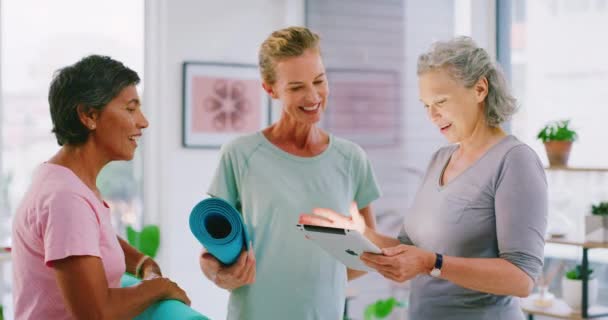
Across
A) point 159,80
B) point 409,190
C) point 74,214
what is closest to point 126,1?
point 159,80

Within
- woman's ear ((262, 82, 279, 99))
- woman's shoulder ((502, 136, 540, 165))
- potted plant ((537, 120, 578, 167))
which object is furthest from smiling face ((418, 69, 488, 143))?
potted plant ((537, 120, 578, 167))

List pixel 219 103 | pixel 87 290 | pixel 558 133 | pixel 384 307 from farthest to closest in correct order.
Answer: pixel 219 103 < pixel 384 307 < pixel 558 133 < pixel 87 290

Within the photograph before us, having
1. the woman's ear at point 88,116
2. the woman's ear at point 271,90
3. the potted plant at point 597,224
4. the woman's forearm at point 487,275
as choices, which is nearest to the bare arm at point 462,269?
the woman's forearm at point 487,275

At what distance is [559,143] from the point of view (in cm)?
330

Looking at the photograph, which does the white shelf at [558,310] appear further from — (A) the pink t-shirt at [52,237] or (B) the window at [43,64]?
(B) the window at [43,64]

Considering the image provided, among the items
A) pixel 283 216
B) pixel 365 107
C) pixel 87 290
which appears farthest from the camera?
pixel 365 107

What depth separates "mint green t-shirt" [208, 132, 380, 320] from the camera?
210 centimetres

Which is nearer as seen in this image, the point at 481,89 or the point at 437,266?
the point at 437,266

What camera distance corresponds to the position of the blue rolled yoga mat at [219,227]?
1861 mm

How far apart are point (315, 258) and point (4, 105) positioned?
125 inches

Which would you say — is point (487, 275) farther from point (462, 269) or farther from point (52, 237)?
point (52, 237)

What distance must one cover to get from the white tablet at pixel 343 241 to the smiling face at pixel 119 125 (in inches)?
18.6

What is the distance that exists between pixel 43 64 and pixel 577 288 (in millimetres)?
3396

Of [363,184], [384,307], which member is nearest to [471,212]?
[363,184]
